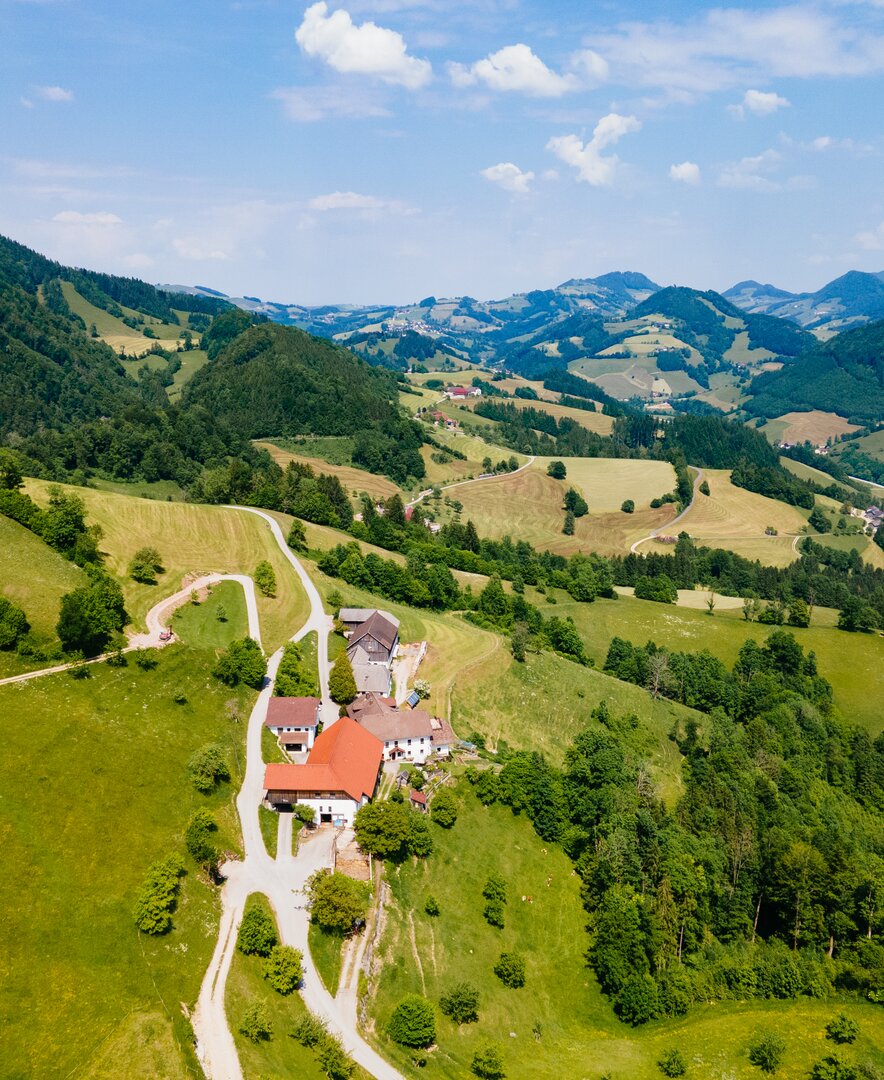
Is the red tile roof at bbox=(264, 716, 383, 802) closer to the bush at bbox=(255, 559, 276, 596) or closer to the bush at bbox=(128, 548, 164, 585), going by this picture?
the bush at bbox=(255, 559, 276, 596)

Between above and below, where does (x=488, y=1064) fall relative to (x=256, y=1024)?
below

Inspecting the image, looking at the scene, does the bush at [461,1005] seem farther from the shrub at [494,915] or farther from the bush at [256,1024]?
the bush at [256,1024]

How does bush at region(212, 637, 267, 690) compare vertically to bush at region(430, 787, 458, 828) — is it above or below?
above

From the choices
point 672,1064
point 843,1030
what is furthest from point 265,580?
point 843,1030

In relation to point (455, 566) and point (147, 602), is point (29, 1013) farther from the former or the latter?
point (455, 566)

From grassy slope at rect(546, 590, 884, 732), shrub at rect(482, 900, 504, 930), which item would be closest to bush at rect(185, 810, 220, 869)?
shrub at rect(482, 900, 504, 930)

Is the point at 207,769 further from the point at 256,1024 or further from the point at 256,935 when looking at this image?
the point at 256,1024
